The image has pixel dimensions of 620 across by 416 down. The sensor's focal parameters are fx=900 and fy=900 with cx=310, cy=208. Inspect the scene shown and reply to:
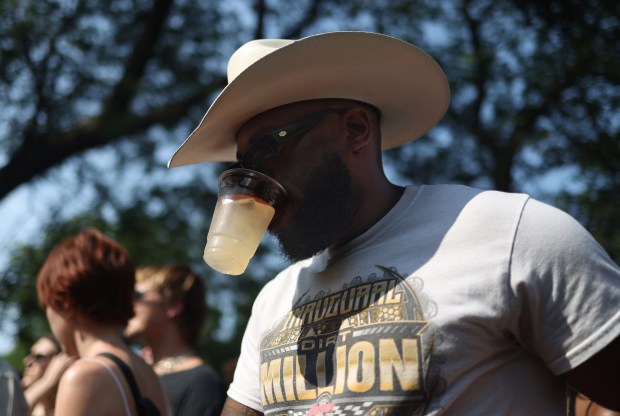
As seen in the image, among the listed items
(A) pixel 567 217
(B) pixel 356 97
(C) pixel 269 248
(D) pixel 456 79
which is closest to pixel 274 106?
(B) pixel 356 97

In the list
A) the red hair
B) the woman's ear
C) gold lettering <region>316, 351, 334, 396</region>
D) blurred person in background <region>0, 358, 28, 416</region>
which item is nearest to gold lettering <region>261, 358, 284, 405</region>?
gold lettering <region>316, 351, 334, 396</region>

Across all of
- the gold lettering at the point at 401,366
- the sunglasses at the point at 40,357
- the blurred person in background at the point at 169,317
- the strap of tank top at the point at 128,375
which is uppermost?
the gold lettering at the point at 401,366

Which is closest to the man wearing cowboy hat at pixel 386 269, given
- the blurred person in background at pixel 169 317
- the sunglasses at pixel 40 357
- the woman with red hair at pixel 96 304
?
the woman with red hair at pixel 96 304

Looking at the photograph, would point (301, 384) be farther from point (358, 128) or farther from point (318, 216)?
point (358, 128)

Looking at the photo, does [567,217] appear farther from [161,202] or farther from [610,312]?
[161,202]

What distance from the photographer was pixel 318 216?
2469mm

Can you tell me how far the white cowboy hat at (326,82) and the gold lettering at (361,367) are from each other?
0.78 metres

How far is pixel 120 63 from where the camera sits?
34.6 feet

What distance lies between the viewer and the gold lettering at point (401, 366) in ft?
6.91

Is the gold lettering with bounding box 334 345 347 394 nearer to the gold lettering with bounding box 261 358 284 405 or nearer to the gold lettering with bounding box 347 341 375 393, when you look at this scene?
the gold lettering with bounding box 347 341 375 393

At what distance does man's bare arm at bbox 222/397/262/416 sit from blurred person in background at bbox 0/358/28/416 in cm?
126

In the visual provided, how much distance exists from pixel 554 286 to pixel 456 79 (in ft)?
22.7

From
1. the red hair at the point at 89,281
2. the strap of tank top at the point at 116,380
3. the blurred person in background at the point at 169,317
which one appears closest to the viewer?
the strap of tank top at the point at 116,380

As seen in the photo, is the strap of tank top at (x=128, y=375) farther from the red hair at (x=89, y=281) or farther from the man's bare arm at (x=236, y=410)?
the man's bare arm at (x=236, y=410)
